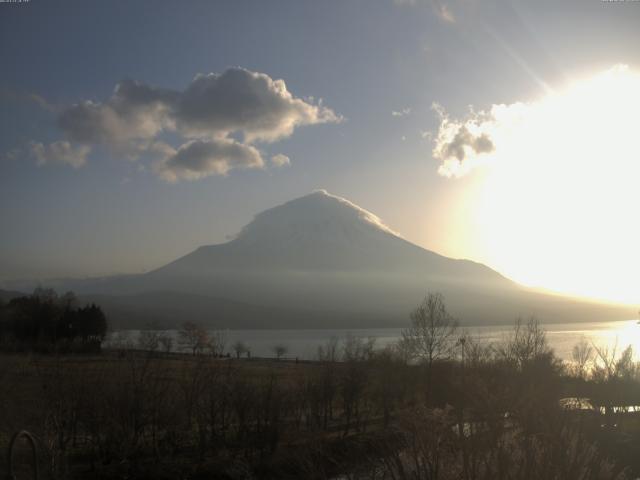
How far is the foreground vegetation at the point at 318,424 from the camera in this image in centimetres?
759

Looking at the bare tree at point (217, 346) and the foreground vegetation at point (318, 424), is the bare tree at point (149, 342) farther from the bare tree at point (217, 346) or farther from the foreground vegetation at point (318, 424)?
the foreground vegetation at point (318, 424)

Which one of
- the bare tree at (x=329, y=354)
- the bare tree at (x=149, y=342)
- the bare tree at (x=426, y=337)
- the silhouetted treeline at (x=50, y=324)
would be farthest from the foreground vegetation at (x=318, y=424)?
the silhouetted treeline at (x=50, y=324)

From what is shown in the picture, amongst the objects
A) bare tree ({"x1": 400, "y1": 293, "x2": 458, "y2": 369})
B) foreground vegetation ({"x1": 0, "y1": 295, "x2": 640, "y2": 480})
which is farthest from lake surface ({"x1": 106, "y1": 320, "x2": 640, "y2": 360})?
foreground vegetation ({"x1": 0, "y1": 295, "x2": 640, "y2": 480})

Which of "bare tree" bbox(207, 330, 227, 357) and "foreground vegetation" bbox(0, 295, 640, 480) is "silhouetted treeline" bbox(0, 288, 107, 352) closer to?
"bare tree" bbox(207, 330, 227, 357)

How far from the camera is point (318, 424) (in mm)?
26844

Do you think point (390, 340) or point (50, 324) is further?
point (390, 340)

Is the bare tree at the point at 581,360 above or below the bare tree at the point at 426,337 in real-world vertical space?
below

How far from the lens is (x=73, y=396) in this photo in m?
20.6

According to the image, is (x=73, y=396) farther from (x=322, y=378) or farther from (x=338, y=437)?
(x=322, y=378)

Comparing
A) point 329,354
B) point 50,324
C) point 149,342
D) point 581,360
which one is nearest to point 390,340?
point 50,324

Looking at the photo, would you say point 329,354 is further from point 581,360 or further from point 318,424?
point 581,360

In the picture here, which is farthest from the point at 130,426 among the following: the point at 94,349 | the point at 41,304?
the point at 41,304

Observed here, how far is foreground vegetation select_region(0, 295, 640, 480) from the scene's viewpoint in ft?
24.9

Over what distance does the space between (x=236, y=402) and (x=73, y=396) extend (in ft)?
19.8
